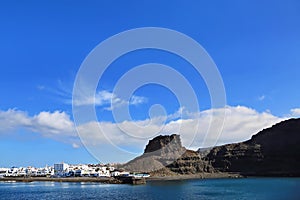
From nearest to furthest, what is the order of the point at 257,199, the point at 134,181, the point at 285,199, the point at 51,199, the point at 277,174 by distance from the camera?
the point at 285,199
the point at 257,199
the point at 51,199
the point at 134,181
the point at 277,174

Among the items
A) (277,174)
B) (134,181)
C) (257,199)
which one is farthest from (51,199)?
(277,174)

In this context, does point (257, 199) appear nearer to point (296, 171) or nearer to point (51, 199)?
point (51, 199)

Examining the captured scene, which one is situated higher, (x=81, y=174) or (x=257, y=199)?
(x=81, y=174)

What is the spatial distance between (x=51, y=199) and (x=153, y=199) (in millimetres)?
18225

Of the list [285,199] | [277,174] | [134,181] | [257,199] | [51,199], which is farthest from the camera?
[277,174]

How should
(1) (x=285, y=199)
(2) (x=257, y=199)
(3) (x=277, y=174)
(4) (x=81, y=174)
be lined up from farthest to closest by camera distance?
(3) (x=277, y=174), (4) (x=81, y=174), (2) (x=257, y=199), (1) (x=285, y=199)

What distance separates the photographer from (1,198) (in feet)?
213

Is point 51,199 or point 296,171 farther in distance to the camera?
point 296,171

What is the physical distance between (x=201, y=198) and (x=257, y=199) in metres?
9.49

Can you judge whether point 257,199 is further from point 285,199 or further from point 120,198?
point 120,198

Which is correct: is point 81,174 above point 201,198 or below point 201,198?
above

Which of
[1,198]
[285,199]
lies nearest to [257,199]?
[285,199]

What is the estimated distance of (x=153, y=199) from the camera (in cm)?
5922

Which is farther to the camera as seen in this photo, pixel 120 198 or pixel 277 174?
pixel 277 174
